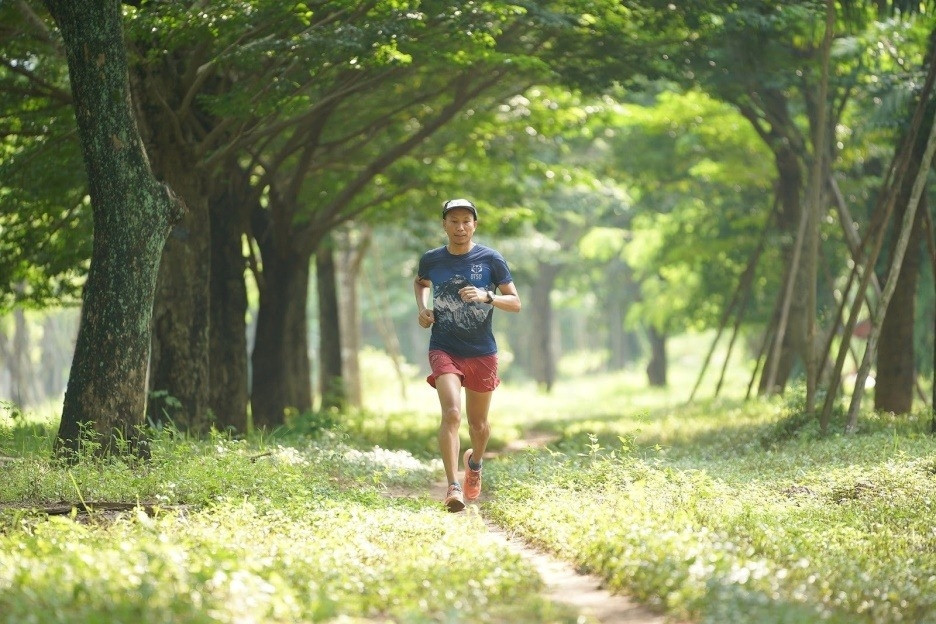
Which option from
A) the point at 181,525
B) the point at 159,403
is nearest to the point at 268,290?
the point at 159,403

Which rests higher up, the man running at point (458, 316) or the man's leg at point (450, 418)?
the man running at point (458, 316)

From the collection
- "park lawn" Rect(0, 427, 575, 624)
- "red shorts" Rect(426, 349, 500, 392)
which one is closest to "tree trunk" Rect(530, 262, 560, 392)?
"red shorts" Rect(426, 349, 500, 392)

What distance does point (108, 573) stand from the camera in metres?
5.38

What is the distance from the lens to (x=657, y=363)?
1610 inches

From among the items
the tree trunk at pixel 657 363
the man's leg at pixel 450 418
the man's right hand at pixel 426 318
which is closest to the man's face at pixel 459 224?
the man's right hand at pixel 426 318

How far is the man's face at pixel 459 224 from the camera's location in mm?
8914

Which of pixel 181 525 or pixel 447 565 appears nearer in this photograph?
pixel 447 565

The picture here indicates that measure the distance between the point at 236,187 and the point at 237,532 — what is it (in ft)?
31.3

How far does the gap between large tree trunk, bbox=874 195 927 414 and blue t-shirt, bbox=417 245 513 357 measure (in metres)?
7.60

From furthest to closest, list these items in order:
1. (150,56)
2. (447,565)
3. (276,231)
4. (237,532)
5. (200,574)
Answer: (276,231), (150,56), (237,532), (447,565), (200,574)

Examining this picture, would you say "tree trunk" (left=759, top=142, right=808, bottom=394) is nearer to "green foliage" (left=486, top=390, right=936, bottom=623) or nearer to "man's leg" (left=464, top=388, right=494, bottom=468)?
"green foliage" (left=486, top=390, right=936, bottom=623)

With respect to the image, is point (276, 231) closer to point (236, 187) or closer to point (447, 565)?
point (236, 187)

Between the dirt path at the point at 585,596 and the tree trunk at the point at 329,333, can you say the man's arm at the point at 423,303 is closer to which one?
the dirt path at the point at 585,596

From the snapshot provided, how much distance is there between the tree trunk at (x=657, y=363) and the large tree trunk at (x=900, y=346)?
25046 millimetres
